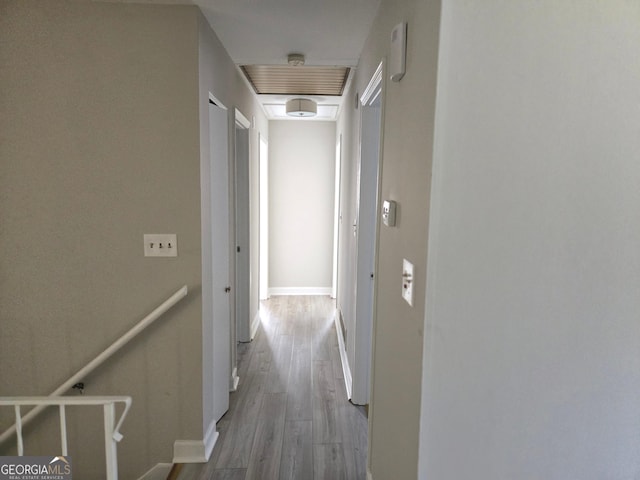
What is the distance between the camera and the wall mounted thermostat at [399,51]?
1.30m

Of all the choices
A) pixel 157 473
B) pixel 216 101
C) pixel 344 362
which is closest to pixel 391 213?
pixel 216 101

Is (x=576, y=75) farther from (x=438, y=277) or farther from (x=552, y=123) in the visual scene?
(x=438, y=277)

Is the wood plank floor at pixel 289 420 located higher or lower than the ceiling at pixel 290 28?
lower

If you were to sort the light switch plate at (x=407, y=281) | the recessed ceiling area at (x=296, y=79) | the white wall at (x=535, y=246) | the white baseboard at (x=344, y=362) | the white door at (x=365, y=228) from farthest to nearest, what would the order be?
the recessed ceiling area at (x=296, y=79) → the white baseboard at (x=344, y=362) → the white door at (x=365, y=228) → the light switch plate at (x=407, y=281) → the white wall at (x=535, y=246)

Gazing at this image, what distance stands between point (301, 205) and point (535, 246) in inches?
171

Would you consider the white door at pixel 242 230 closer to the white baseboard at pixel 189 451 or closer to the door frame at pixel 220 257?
the door frame at pixel 220 257

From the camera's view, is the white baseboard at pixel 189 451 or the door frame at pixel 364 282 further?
the door frame at pixel 364 282

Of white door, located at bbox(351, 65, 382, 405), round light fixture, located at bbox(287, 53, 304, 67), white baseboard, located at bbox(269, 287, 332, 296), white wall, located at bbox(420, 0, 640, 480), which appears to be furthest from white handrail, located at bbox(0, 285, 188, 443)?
white baseboard, located at bbox(269, 287, 332, 296)

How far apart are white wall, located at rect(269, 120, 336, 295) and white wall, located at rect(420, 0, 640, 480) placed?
430cm

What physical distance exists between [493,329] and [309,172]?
14.4 feet

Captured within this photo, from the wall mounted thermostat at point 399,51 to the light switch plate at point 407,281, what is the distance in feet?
2.15

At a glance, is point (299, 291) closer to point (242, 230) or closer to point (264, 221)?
point (264, 221)

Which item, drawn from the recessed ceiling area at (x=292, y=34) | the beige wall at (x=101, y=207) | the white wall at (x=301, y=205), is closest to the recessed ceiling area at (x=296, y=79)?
the recessed ceiling area at (x=292, y=34)

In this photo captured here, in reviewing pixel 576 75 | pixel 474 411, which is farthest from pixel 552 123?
pixel 474 411
